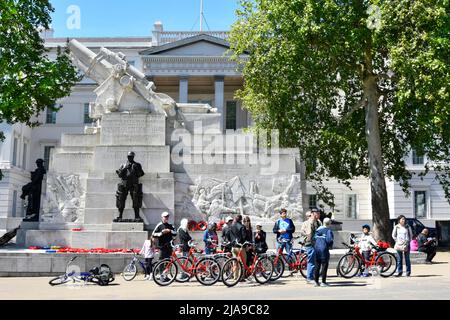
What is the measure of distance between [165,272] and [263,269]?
99.5 inches

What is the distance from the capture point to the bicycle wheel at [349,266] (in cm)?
1460

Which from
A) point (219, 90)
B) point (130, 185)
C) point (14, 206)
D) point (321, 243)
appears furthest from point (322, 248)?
point (14, 206)

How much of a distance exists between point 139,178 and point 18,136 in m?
43.5

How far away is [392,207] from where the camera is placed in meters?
47.2

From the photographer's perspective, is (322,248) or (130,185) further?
(130,185)

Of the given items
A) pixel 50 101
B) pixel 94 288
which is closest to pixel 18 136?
pixel 50 101

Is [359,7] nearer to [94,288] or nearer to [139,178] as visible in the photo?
[139,178]

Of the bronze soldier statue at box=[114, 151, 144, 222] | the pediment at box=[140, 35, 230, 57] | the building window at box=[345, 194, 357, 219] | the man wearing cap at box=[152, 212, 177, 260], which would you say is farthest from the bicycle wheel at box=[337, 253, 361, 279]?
the pediment at box=[140, 35, 230, 57]

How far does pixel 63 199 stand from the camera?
1955 centimetres

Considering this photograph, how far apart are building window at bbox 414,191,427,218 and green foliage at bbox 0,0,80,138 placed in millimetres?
33767

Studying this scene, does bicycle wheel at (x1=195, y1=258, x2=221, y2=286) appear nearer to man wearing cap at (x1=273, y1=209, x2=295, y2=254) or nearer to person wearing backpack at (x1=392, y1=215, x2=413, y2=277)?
man wearing cap at (x1=273, y1=209, x2=295, y2=254)

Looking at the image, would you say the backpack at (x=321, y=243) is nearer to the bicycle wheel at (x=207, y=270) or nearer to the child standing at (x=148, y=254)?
the bicycle wheel at (x=207, y=270)

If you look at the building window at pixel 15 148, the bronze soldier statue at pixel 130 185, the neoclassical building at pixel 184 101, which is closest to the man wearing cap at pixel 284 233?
the bronze soldier statue at pixel 130 185

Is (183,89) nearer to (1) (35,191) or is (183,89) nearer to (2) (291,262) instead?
(1) (35,191)
